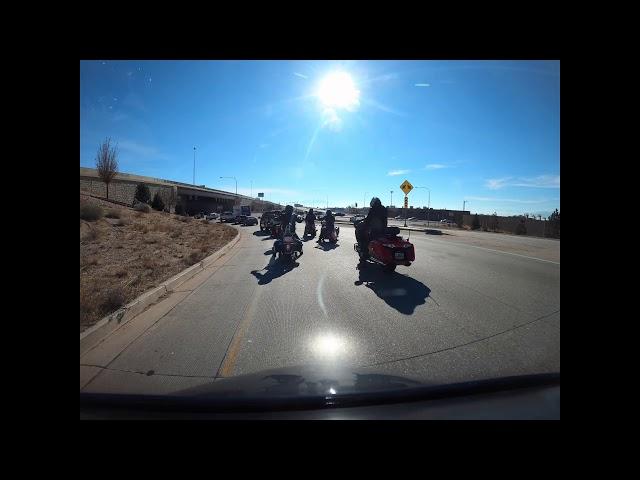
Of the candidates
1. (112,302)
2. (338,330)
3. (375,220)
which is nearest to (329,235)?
(375,220)

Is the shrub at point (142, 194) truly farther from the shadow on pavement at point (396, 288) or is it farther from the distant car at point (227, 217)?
the shadow on pavement at point (396, 288)

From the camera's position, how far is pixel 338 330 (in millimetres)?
4523

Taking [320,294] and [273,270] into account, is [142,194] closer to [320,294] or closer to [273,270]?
[273,270]

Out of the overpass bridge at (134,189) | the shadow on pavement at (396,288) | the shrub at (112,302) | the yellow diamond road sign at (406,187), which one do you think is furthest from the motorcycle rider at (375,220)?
the overpass bridge at (134,189)

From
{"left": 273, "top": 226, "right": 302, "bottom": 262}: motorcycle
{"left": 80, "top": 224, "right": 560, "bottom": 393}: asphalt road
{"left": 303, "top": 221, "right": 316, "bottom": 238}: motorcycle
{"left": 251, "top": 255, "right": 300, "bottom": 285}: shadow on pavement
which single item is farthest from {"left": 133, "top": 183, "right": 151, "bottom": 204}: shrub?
{"left": 80, "top": 224, "right": 560, "bottom": 393}: asphalt road

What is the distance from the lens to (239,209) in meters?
45.3

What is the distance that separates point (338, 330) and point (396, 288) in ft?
10.1

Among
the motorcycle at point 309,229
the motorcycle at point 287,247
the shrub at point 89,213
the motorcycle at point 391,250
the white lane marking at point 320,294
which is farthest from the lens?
the motorcycle at point 309,229

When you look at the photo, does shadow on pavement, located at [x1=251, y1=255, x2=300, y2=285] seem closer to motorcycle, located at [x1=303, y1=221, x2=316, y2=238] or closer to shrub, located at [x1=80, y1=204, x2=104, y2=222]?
motorcycle, located at [x1=303, y1=221, x2=316, y2=238]

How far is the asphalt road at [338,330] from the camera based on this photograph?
333cm

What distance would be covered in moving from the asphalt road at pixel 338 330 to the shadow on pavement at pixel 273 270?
14cm
